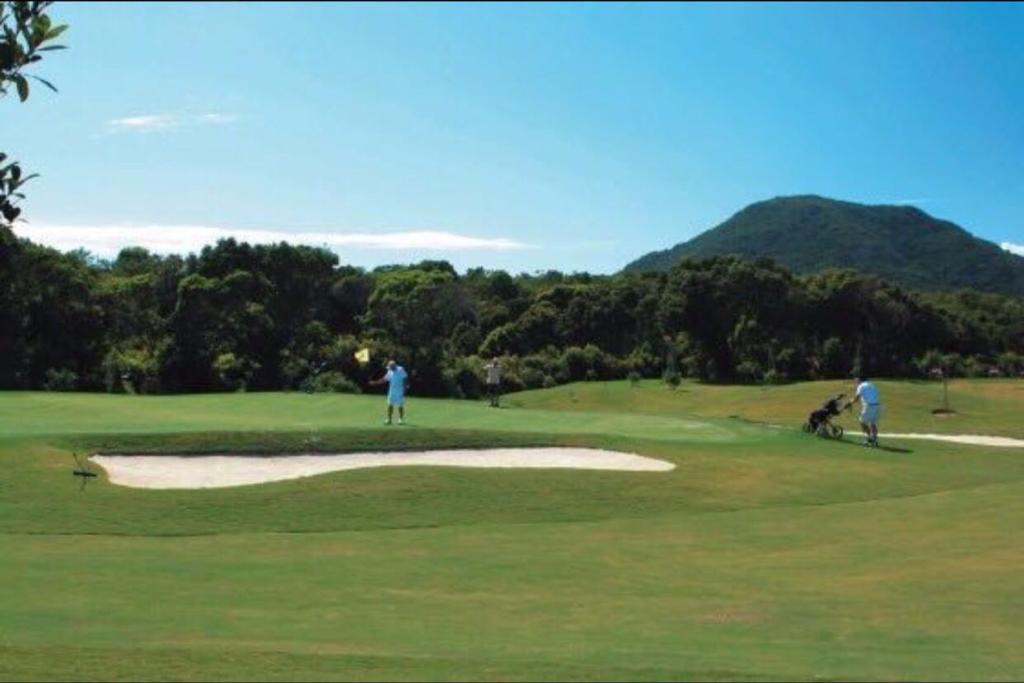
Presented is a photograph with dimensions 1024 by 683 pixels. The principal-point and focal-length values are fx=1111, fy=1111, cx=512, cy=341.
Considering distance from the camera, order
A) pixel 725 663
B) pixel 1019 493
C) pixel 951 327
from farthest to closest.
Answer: pixel 951 327 → pixel 1019 493 → pixel 725 663

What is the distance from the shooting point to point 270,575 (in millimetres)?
13859

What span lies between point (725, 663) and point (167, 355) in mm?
50442

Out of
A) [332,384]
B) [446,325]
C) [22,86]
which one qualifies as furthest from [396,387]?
[446,325]

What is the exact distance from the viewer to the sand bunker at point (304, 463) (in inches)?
859

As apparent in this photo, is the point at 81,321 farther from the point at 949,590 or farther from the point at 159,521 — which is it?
the point at 949,590

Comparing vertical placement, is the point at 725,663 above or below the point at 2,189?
below

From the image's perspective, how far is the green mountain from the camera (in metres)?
160

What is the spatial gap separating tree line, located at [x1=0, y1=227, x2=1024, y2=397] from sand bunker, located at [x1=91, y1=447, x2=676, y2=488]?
2981 centimetres

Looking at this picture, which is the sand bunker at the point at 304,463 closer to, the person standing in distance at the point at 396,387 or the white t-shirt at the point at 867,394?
the person standing in distance at the point at 396,387

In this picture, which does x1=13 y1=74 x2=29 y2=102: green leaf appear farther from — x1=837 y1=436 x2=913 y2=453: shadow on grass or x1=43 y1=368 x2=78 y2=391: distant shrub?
x1=43 y1=368 x2=78 y2=391: distant shrub

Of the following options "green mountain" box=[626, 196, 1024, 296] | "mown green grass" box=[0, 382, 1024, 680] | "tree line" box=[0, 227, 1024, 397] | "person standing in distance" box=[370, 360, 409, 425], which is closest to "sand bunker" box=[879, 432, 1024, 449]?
"mown green grass" box=[0, 382, 1024, 680]

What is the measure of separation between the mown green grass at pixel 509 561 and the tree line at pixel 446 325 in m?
26.2

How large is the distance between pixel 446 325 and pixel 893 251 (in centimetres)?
12761

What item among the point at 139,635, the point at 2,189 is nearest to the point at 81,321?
the point at 139,635
